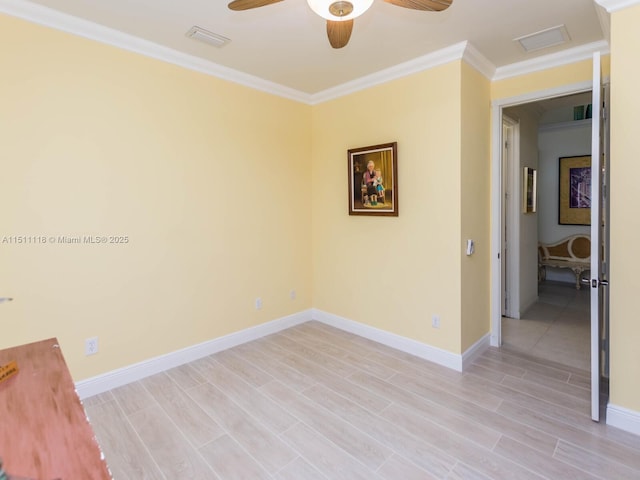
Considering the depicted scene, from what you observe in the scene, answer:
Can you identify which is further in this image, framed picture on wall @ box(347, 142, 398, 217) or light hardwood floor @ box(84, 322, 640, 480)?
framed picture on wall @ box(347, 142, 398, 217)

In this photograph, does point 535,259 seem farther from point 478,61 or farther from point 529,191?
point 478,61

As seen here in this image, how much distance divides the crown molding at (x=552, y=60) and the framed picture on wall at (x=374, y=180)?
4.00ft

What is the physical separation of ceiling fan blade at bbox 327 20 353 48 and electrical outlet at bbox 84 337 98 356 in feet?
8.70

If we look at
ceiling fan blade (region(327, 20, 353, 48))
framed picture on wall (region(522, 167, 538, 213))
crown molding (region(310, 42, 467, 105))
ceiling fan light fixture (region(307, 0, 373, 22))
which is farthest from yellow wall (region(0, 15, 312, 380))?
framed picture on wall (region(522, 167, 538, 213))

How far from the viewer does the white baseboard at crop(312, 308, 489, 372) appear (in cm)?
299

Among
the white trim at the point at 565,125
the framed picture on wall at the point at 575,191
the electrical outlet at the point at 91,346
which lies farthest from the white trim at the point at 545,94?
the electrical outlet at the point at 91,346

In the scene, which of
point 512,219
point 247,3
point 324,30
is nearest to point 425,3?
point 247,3

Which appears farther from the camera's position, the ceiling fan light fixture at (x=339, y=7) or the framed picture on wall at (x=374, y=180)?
the framed picture on wall at (x=374, y=180)

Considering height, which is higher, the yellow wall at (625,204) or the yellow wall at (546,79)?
the yellow wall at (546,79)

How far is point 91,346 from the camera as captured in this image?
101 inches

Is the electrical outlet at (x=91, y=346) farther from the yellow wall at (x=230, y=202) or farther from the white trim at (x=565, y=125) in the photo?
the white trim at (x=565, y=125)

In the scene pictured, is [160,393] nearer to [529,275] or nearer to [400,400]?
[400,400]

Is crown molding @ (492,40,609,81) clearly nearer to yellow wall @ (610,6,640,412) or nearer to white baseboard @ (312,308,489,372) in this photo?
yellow wall @ (610,6,640,412)

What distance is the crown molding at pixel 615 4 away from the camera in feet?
6.61
